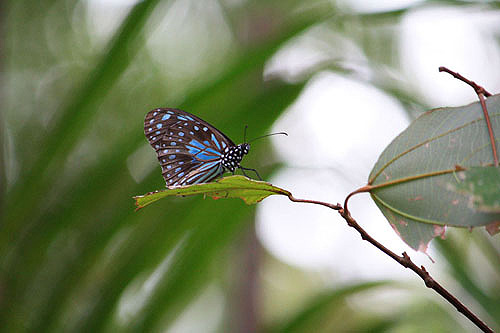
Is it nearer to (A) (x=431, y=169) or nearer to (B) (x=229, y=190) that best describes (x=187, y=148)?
(B) (x=229, y=190)

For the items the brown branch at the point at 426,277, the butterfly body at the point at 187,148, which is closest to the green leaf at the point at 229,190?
the brown branch at the point at 426,277

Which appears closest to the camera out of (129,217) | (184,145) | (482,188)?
(482,188)

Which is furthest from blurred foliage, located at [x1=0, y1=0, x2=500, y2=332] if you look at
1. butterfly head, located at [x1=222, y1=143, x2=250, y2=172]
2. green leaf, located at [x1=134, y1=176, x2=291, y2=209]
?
green leaf, located at [x1=134, y1=176, x2=291, y2=209]

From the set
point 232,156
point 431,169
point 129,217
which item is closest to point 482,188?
point 431,169

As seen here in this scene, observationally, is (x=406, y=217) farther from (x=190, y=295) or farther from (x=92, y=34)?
(x=92, y=34)

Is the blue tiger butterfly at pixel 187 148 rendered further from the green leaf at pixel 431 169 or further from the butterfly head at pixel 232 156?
the green leaf at pixel 431 169

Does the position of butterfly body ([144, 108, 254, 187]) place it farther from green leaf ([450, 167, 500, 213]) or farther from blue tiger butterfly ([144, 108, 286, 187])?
green leaf ([450, 167, 500, 213])

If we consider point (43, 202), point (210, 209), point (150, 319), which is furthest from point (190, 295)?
point (43, 202)
